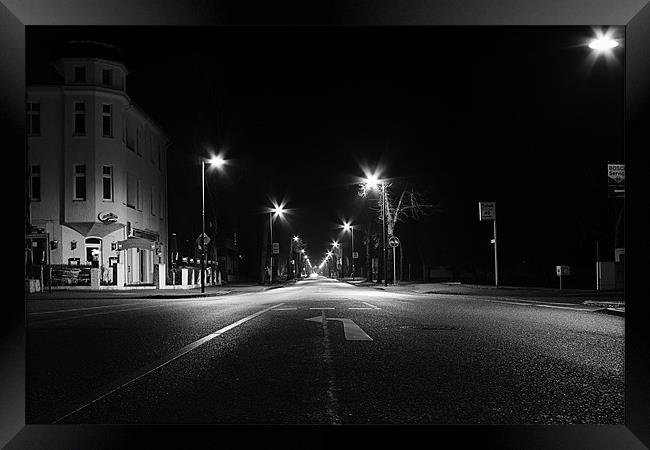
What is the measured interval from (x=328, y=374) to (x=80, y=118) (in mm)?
34048

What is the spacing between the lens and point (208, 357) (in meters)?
7.89

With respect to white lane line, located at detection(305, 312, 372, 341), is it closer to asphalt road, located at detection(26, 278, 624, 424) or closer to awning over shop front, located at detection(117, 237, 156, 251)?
asphalt road, located at detection(26, 278, 624, 424)

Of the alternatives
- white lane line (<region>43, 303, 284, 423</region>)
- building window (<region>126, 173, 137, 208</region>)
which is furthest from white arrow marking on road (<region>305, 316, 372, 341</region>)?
building window (<region>126, 173, 137, 208</region>)

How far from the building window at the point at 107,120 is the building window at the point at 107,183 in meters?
2.07

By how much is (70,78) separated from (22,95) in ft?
114

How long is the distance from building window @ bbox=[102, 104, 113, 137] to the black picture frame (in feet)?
112

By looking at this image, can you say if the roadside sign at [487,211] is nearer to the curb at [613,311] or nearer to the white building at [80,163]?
the curb at [613,311]

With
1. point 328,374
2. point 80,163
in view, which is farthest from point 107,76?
point 328,374

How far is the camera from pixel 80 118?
1432 inches

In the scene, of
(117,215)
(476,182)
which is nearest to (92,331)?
(117,215)
